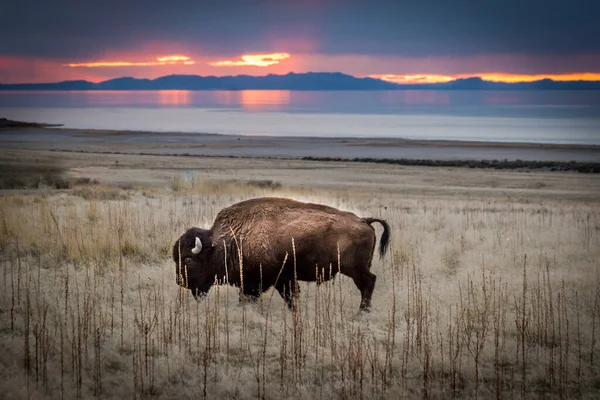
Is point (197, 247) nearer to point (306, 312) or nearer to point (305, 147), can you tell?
point (306, 312)

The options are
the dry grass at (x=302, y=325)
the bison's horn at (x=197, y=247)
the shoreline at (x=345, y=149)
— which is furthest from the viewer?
the shoreline at (x=345, y=149)

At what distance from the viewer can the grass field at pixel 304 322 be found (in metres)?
6.36

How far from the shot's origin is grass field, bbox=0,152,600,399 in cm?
Result: 636

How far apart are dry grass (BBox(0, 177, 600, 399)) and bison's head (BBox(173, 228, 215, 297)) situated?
7.8 inches

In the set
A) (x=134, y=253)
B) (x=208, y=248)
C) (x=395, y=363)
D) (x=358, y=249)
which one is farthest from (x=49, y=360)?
Result: (x=134, y=253)

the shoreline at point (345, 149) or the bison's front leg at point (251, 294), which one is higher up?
the shoreline at point (345, 149)

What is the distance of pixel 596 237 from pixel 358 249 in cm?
811

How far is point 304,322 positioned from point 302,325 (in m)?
0.56

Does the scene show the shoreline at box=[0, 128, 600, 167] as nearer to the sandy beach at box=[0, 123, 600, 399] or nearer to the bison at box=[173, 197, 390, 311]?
the sandy beach at box=[0, 123, 600, 399]

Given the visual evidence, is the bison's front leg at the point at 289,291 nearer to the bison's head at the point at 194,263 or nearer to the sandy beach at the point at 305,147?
the bison's head at the point at 194,263

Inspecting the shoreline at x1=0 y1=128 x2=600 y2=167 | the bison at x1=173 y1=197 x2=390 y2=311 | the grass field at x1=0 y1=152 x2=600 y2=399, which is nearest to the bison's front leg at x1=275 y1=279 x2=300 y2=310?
the bison at x1=173 y1=197 x2=390 y2=311

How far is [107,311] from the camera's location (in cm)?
834

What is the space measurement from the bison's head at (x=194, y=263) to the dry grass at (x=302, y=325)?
20 centimetres

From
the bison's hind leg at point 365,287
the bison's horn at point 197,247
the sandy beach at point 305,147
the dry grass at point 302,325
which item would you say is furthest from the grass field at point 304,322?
the sandy beach at point 305,147
